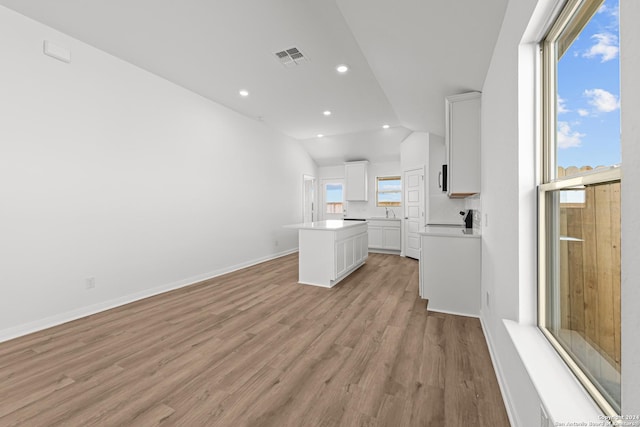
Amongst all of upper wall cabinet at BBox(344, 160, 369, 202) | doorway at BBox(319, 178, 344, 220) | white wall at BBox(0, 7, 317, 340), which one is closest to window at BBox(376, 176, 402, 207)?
upper wall cabinet at BBox(344, 160, 369, 202)

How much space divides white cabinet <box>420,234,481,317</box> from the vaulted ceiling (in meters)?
1.77

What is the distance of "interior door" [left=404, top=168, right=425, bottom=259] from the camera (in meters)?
5.89

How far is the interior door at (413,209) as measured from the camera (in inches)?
232

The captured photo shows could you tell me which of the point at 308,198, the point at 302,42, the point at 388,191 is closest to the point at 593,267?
the point at 302,42

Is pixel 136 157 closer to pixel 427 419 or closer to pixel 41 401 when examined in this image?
pixel 41 401

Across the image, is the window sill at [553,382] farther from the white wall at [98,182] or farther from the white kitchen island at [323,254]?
the white wall at [98,182]

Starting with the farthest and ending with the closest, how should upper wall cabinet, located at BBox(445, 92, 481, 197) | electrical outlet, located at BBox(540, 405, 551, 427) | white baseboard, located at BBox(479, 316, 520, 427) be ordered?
upper wall cabinet, located at BBox(445, 92, 481, 197), white baseboard, located at BBox(479, 316, 520, 427), electrical outlet, located at BBox(540, 405, 551, 427)

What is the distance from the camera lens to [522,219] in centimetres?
136

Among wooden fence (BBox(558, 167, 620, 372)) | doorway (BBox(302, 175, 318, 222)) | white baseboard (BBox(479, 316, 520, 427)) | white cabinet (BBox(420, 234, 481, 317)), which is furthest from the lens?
doorway (BBox(302, 175, 318, 222))

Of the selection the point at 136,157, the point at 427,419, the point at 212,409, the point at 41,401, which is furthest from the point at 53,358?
the point at 427,419

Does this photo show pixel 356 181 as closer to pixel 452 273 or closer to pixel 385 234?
A: pixel 385 234

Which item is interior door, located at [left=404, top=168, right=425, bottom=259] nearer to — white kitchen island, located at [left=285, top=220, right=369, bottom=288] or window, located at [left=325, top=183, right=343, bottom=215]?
white kitchen island, located at [left=285, top=220, right=369, bottom=288]

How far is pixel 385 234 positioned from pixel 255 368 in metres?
5.45

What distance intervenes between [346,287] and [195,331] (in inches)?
84.6
